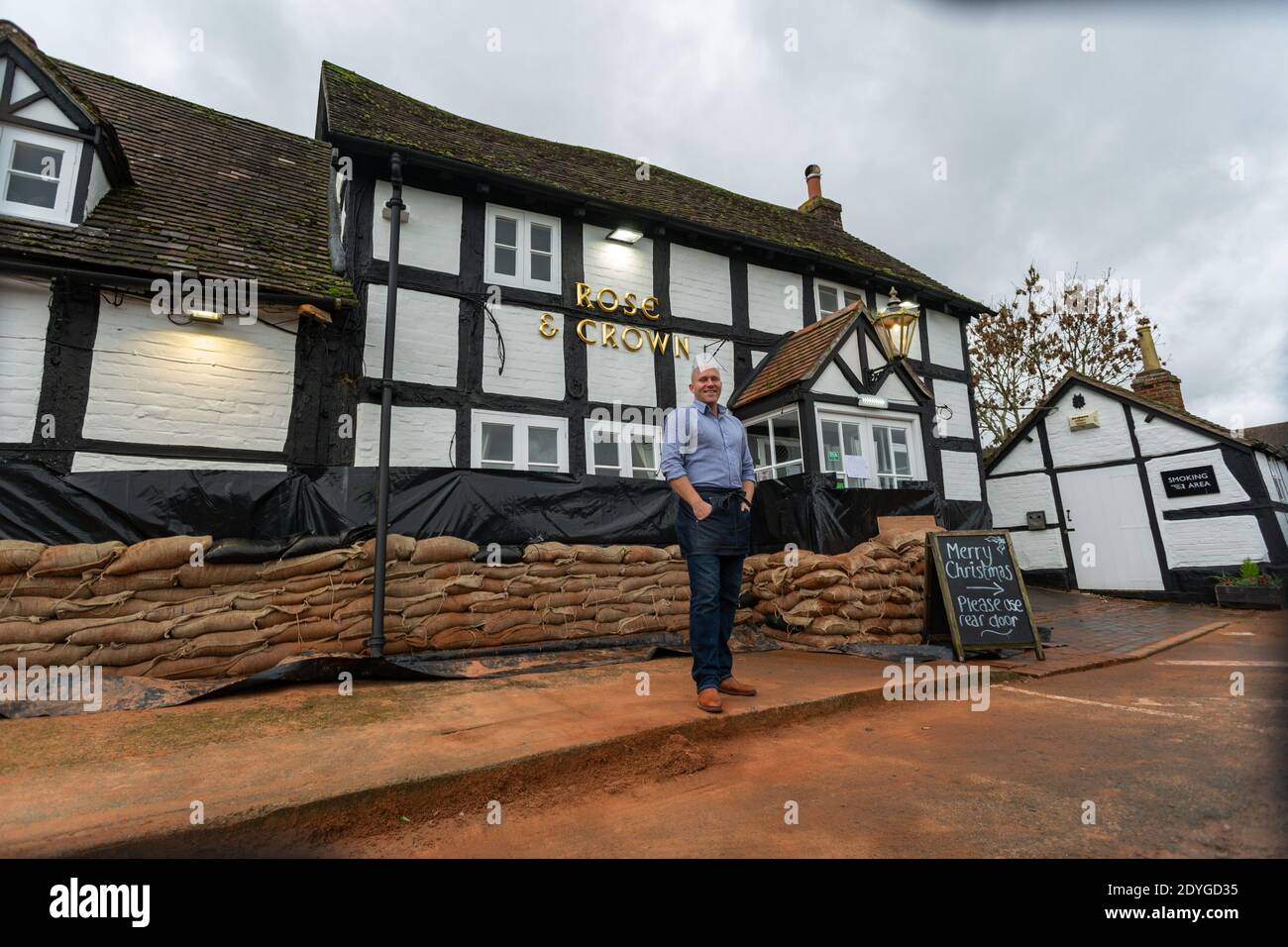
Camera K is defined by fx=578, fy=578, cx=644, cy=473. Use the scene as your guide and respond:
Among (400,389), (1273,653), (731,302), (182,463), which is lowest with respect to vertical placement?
(1273,653)

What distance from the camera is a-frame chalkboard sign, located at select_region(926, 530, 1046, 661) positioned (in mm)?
5074

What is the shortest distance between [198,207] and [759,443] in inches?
316

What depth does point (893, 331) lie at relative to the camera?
32.4 ft

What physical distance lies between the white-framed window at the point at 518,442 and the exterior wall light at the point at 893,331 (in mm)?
4659

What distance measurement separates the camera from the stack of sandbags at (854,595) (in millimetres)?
5910

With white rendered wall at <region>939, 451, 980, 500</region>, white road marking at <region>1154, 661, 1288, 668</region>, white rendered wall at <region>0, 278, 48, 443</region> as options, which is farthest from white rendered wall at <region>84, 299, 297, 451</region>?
white rendered wall at <region>939, 451, 980, 500</region>

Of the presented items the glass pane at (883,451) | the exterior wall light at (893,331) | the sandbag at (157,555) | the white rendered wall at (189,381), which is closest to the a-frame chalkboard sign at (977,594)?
the glass pane at (883,451)

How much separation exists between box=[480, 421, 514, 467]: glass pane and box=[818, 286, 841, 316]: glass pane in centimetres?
634

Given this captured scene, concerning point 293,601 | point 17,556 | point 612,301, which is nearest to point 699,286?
point 612,301

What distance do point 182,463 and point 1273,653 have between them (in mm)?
10622
